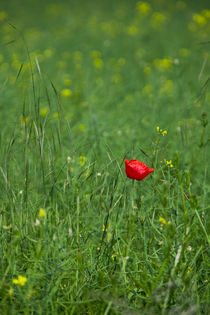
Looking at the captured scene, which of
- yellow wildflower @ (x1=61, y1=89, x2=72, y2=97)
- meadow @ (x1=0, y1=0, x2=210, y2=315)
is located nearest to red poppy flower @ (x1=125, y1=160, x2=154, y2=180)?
meadow @ (x1=0, y1=0, x2=210, y2=315)

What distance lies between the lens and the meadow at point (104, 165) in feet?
4.75

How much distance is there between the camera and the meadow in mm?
1449

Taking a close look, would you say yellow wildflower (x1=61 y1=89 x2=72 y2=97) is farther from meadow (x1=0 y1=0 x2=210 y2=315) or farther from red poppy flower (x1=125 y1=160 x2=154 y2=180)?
red poppy flower (x1=125 y1=160 x2=154 y2=180)

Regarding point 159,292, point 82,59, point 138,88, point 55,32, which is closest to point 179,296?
point 159,292

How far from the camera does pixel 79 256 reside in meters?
1.49

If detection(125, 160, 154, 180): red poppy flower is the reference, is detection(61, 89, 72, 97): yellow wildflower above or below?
below

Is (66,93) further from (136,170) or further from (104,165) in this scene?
(136,170)

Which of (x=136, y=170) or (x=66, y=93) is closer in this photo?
(x=136, y=170)

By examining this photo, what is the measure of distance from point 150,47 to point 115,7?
3.53 meters

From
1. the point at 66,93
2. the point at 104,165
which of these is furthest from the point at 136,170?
the point at 66,93

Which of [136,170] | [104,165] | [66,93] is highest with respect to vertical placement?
[136,170]

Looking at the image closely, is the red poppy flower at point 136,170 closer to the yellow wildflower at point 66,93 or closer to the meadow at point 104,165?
the meadow at point 104,165

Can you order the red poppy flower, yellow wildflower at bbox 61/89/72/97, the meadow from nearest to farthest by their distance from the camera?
1. the meadow
2. the red poppy flower
3. yellow wildflower at bbox 61/89/72/97

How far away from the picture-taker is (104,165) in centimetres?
191
